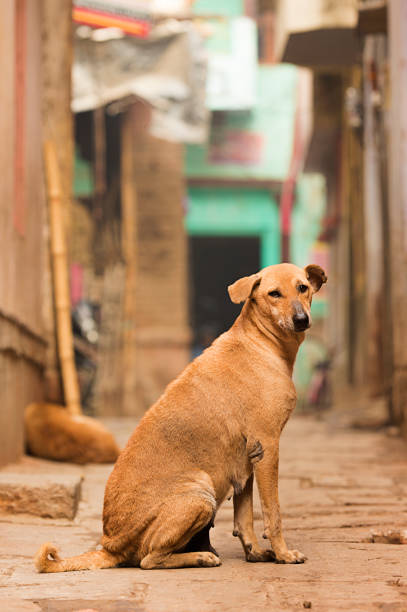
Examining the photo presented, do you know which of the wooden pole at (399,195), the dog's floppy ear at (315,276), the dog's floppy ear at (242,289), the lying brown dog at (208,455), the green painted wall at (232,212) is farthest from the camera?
the green painted wall at (232,212)

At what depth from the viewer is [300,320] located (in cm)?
356

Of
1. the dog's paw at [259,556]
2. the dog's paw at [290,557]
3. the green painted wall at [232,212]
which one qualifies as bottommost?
the dog's paw at [259,556]

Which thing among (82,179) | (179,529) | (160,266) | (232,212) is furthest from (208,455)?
(232,212)

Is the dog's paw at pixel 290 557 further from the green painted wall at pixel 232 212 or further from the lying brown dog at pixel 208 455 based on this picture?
the green painted wall at pixel 232 212

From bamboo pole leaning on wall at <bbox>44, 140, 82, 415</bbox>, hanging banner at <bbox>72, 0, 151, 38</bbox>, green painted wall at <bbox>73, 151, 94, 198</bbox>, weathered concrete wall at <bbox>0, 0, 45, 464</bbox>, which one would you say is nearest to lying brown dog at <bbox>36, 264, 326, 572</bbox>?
weathered concrete wall at <bbox>0, 0, 45, 464</bbox>

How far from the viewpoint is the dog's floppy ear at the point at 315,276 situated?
3.93 metres

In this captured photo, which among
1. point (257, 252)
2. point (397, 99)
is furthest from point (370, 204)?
point (257, 252)

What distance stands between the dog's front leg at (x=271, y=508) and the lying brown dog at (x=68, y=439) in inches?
132

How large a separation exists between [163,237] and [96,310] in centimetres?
228

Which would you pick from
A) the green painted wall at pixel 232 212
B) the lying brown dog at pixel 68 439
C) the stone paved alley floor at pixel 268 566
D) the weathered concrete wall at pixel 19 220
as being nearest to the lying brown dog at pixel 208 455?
the stone paved alley floor at pixel 268 566

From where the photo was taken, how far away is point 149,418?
364 cm

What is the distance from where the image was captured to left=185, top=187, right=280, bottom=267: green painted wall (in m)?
19.2

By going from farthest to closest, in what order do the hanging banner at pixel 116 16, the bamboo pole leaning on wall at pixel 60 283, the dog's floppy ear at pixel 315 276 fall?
1. the hanging banner at pixel 116 16
2. the bamboo pole leaning on wall at pixel 60 283
3. the dog's floppy ear at pixel 315 276

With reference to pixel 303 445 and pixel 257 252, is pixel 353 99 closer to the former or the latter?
pixel 303 445
